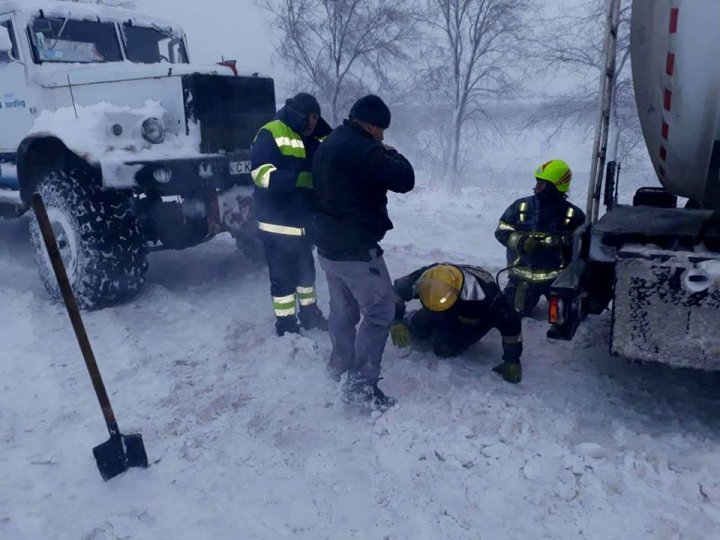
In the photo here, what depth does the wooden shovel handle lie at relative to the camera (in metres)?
2.47

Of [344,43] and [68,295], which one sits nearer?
[68,295]

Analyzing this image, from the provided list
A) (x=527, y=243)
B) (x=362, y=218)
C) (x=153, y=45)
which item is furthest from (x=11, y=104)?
(x=527, y=243)

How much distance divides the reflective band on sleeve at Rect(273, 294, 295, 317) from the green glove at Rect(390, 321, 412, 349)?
78cm

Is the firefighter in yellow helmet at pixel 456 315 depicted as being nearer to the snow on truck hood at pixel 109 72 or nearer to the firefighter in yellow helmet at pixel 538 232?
the firefighter in yellow helmet at pixel 538 232

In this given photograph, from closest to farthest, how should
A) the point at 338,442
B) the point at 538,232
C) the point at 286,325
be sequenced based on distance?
the point at 338,442
the point at 286,325
the point at 538,232

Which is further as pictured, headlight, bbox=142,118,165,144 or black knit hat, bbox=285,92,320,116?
headlight, bbox=142,118,165,144

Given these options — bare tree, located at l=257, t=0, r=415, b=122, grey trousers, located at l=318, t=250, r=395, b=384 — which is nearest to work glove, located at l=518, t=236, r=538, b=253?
grey trousers, located at l=318, t=250, r=395, b=384

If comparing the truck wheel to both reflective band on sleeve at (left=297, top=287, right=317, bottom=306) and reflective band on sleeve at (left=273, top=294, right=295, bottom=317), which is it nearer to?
reflective band on sleeve at (left=297, top=287, right=317, bottom=306)

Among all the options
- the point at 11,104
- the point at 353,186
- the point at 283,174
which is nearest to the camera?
the point at 353,186

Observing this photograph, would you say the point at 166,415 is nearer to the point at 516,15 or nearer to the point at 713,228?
the point at 713,228

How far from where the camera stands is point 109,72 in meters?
5.08

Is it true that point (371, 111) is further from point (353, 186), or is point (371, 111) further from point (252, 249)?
point (252, 249)

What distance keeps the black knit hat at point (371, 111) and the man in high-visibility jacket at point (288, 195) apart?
2.97ft

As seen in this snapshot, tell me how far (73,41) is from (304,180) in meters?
3.17
